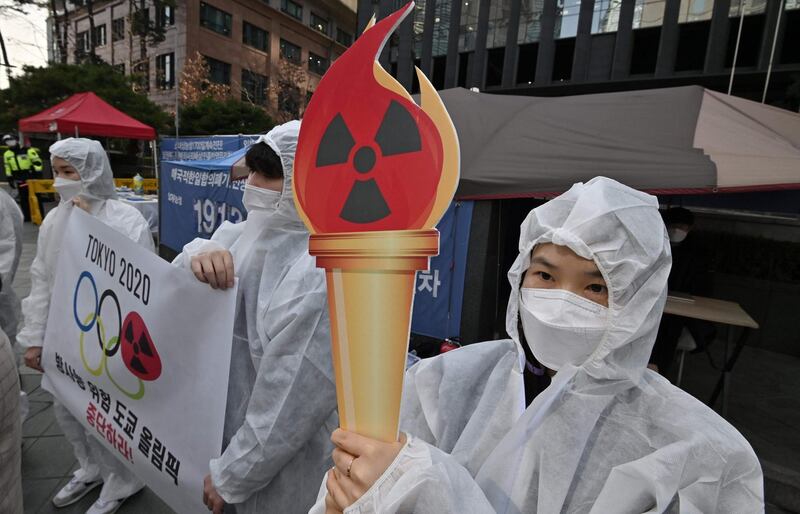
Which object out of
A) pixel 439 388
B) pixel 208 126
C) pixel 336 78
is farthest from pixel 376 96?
pixel 208 126

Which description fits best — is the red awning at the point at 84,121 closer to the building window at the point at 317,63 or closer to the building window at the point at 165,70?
the building window at the point at 165,70

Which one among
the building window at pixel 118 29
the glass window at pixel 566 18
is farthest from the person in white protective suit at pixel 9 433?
the building window at pixel 118 29

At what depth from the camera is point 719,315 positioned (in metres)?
3.47

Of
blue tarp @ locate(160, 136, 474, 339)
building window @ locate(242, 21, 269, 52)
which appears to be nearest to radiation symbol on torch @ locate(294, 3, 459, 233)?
blue tarp @ locate(160, 136, 474, 339)

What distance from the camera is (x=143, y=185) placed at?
507 inches

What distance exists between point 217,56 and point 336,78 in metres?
35.0

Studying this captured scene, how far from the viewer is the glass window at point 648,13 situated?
14680 millimetres

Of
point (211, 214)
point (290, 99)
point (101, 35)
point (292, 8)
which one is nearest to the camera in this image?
point (211, 214)

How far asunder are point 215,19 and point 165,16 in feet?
11.3

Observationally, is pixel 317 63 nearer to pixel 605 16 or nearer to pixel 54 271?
pixel 605 16

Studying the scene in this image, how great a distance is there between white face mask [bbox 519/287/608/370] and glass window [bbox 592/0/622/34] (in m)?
18.3

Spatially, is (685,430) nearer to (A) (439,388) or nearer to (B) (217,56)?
(A) (439,388)

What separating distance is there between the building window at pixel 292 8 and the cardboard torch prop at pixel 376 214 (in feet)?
136

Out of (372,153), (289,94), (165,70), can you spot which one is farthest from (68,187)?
(165,70)
